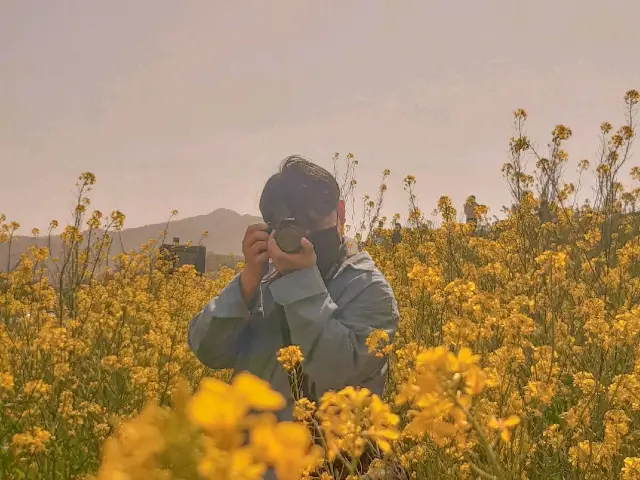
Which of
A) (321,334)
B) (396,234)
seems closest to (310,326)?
(321,334)

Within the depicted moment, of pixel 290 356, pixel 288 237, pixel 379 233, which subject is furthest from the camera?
pixel 379 233

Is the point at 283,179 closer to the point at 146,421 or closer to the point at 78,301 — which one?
the point at 146,421

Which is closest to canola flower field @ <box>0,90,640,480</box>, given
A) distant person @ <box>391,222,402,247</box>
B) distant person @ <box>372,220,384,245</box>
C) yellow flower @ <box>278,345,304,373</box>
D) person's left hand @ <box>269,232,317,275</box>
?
yellow flower @ <box>278,345,304,373</box>

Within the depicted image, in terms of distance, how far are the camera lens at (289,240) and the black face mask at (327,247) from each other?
0.18 meters

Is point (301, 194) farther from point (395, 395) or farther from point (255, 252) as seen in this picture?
point (395, 395)

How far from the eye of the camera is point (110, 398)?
2816 mm

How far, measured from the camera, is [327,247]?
2242 mm

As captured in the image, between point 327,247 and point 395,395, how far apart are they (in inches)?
35.8

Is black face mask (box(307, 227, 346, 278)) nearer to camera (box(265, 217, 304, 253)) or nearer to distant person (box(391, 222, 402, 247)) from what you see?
camera (box(265, 217, 304, 253))

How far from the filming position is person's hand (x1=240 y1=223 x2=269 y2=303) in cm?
206

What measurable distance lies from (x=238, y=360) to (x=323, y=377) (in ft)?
1.31

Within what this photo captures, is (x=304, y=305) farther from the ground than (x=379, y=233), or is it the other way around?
(x=379, y=233)

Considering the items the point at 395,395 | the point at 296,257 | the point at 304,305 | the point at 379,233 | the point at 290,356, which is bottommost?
the point at 395,395

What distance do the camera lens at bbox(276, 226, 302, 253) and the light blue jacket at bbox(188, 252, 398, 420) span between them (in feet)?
0.30
